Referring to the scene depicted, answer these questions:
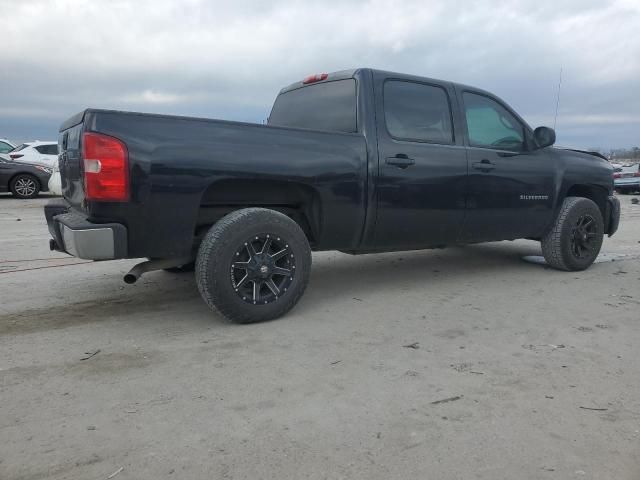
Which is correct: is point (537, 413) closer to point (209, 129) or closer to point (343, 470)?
point (343, 470)

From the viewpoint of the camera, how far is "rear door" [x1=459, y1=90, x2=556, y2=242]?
5.00 meters

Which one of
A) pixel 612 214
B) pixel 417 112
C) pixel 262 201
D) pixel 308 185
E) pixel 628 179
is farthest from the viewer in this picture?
pixel 628 179

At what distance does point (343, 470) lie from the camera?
2.15 meters

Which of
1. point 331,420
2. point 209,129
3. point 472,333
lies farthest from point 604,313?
point 209,129

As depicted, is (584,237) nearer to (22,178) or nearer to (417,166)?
(417,166)

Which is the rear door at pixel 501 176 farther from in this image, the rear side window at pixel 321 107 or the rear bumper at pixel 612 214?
the rear side window at pixel 321 107

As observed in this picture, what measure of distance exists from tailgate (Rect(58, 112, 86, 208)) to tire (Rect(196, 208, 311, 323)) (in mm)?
919

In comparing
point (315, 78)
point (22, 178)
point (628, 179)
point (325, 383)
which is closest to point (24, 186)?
point (22, 178)

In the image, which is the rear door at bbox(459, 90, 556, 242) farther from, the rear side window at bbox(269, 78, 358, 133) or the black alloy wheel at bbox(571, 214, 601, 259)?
the rear side window at bbox(269, 78, 358, 133)

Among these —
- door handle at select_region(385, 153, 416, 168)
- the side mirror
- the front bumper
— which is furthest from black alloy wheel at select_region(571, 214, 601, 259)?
the front bumper

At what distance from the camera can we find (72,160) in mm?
3750

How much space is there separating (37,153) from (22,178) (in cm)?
167

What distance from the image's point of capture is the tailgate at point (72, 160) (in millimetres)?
3529

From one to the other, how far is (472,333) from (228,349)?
167 cm
